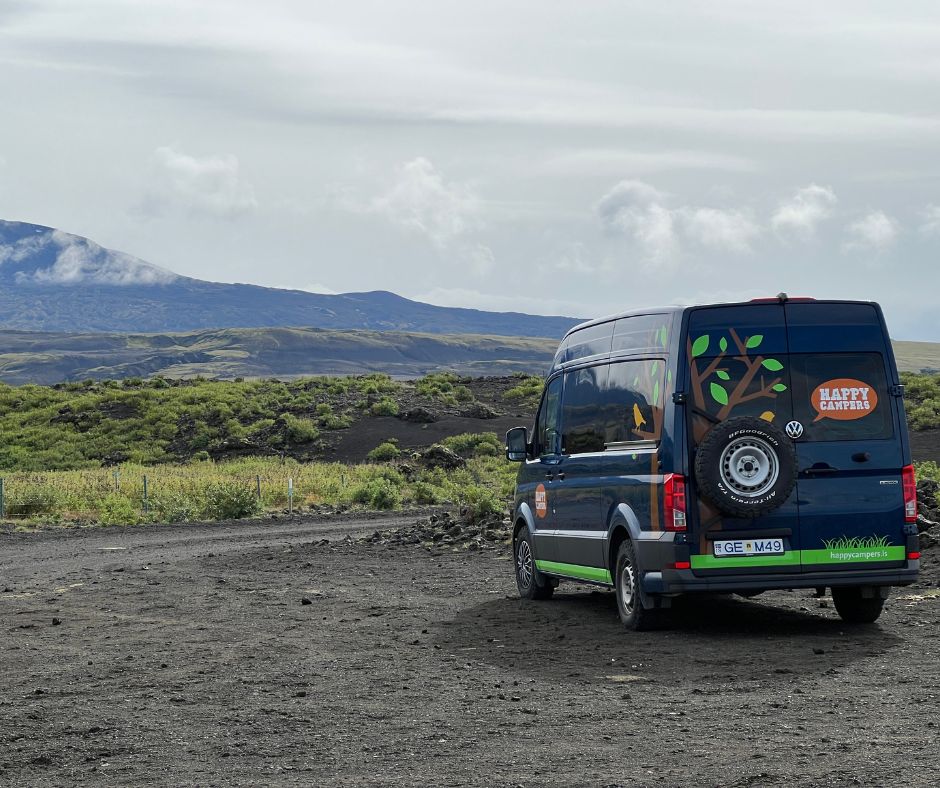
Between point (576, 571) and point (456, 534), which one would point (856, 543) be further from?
point (456, 534)

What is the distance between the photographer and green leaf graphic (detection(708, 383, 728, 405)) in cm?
1120

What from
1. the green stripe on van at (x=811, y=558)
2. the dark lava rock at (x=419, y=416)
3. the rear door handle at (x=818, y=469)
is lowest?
the dark lava rock at (x=419, y=416)

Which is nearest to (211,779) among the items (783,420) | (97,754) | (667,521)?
(97,754)

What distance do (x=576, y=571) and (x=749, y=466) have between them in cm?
287

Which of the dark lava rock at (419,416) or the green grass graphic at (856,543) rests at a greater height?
the green grass graphic at (856,543)

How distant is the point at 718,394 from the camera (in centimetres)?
1121

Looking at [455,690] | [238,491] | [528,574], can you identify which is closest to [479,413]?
[238,491]

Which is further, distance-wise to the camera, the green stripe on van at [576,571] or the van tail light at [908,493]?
the green stripe on van at [576,571]

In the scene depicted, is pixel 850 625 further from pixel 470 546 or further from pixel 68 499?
pixel 68 499

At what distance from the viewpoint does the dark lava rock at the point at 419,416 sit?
67.4 metres

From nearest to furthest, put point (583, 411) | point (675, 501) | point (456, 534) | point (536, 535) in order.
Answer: point (675, 501)
point (583, 411)
point (536, 535)
point (456, 534)

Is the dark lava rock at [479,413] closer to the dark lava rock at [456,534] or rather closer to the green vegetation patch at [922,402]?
the green vegetation patch at [922,402]

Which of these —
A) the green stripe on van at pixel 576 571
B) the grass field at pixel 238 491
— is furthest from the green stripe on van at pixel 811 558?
the grass field at pixel 238 491

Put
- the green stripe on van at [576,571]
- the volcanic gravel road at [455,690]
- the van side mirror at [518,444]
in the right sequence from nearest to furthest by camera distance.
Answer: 1. the volcanic gravel road at [455,690]
2. the green stripe on van at [576,571]
3. the van side mirror at [518,444]
